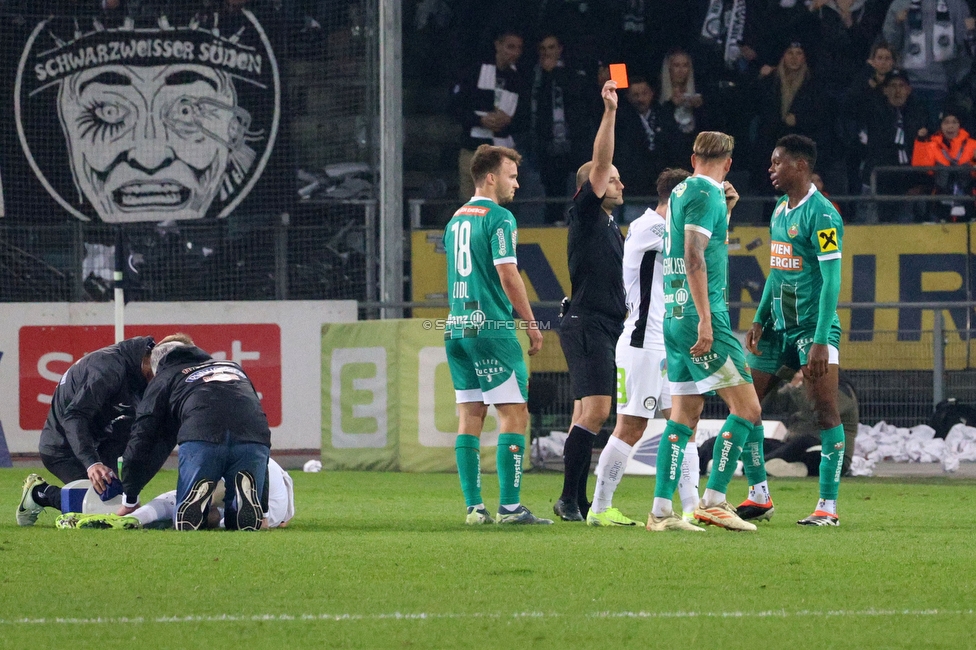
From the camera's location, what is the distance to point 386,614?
5.34 metres

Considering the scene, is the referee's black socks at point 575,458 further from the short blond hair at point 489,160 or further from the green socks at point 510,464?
the short blond hair at point 489,160

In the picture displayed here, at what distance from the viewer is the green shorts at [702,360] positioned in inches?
316

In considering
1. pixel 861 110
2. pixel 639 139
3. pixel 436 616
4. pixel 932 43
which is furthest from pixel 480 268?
pixel 932 43

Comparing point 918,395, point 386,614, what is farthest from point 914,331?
point 386,614

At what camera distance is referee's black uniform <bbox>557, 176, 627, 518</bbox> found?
29.9ft

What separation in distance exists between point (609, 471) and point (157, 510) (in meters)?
2.56

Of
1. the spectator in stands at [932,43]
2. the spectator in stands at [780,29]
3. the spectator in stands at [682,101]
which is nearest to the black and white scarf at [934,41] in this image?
the spectator in stands at [932,43]

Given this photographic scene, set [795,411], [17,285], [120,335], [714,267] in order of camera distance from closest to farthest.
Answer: [714,267]
[120,335]
[795,411]
[17,285]

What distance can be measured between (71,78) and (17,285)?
2516 millimetres

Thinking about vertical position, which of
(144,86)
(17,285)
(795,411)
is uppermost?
(144,86)

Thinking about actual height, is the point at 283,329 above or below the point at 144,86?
below

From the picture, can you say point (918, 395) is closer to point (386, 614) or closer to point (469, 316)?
point (469, 316)

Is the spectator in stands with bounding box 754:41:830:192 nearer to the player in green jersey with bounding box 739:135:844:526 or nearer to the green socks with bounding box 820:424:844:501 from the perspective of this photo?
the player in green jersey with bounding box 739:135:844:526

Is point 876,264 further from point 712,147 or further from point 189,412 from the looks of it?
point 189,412
